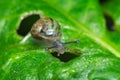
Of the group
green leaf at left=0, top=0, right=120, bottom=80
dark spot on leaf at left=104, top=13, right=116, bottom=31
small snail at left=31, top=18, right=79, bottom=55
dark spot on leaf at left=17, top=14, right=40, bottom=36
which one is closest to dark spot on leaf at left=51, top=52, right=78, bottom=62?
green leaf at left=0, top=0, right=120, bottom=80

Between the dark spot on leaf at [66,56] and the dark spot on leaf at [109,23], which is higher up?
the dark spot on leaf at [109,23]

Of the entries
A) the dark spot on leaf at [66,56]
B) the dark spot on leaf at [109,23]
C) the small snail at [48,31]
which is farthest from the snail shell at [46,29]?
the dark spot on leaf at [109,23]

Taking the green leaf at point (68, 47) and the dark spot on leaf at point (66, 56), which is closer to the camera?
the green leaf at point (68, 47)

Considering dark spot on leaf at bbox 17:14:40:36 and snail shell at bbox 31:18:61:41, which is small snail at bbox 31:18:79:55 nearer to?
snail shell at bbox 31:18:61:41

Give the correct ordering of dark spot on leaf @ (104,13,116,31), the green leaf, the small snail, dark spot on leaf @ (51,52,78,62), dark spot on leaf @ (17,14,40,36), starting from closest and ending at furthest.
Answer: the green leaf → dark spot on leaf @ (51,52,78,62) → the small snail → dark spot on leaf @ (17,14,40,36) → dark spot on leaf @ (104,13,116,31)

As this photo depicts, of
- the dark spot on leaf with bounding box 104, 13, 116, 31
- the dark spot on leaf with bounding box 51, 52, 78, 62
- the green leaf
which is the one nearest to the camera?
the green leaf

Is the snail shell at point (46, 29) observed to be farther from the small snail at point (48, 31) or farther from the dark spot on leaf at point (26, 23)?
the dark spot on leaf at point (26, 23)

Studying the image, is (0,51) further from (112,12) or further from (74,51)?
(112,12)
